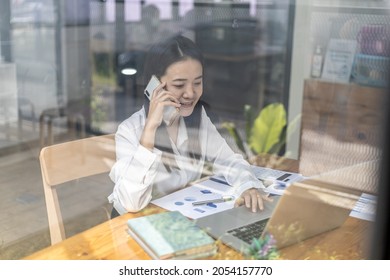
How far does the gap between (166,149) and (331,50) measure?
1.28 m

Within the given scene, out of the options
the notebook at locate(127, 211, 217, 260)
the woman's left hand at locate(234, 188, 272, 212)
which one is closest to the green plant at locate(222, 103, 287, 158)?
the woman's left hand at locate(234, 188, 272, 212)

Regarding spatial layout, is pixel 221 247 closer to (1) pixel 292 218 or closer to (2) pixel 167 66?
(1) pixel 292 218

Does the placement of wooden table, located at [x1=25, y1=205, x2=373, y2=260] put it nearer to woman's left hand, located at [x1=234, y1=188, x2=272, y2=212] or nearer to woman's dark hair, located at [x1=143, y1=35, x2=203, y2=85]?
woman's left hand, located at [x1=234, y1=188, x2=272, y2=212]

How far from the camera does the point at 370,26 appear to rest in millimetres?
1945

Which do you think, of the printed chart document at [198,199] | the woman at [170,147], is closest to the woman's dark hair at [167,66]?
the woman at [170,147]

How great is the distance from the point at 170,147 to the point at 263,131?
1.07 metres

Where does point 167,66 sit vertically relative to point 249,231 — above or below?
above

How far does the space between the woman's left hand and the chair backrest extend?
467 mm

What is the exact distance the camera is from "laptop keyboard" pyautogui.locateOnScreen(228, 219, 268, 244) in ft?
4.05

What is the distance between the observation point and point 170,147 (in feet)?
5.23

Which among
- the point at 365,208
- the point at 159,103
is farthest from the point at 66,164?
the point at 365,208
